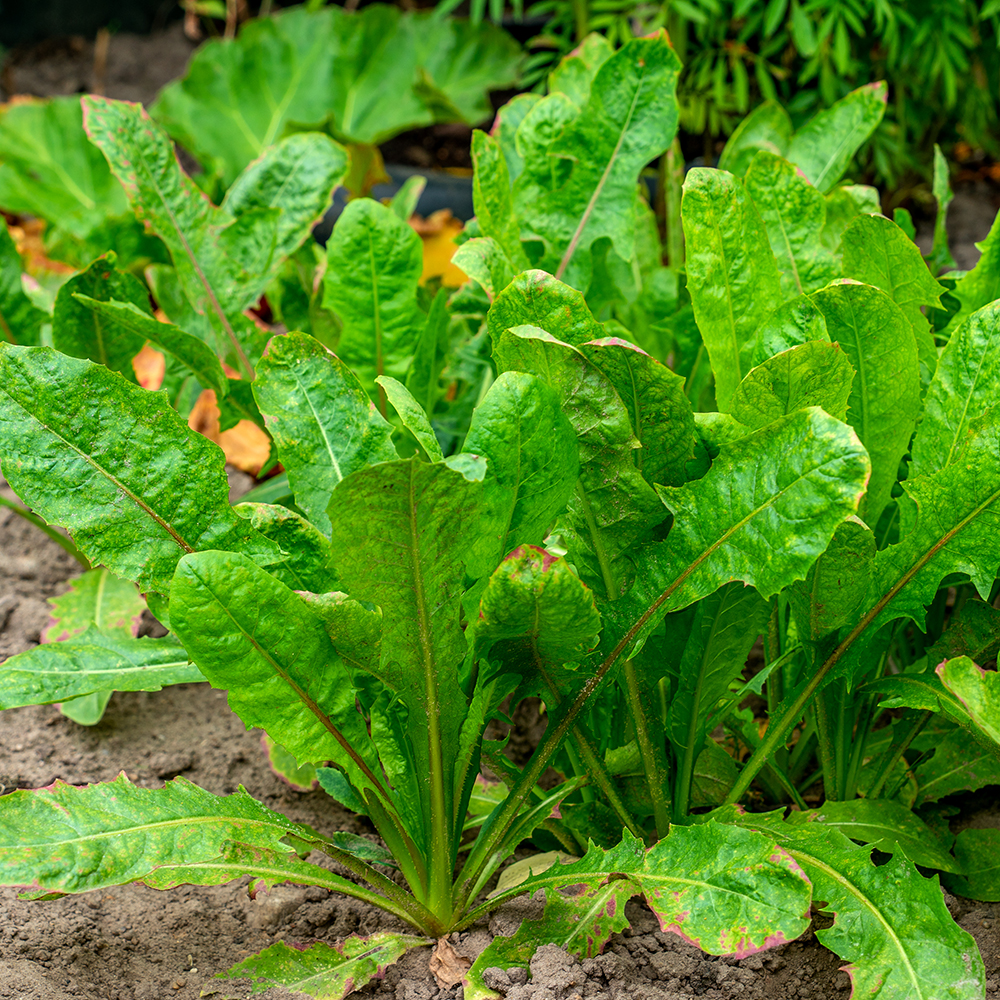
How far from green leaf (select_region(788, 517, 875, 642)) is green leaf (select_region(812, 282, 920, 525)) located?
166 millimetres

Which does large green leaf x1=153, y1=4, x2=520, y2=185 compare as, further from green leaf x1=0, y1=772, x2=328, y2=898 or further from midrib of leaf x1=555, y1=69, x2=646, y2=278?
green leaf x1=0, y1=772, x2=328, y2=898

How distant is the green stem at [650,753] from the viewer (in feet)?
3.44

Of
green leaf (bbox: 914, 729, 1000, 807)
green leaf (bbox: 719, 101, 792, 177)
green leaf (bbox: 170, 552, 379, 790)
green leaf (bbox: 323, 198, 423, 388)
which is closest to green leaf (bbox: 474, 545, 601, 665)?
green leaf (bbox: 170, 552, 379, 790)

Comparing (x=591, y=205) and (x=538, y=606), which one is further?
(x=591, y=205)

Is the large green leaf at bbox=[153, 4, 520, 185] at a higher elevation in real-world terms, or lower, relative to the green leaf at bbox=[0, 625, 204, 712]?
higher

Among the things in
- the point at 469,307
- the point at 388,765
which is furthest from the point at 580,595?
the point at 469,307

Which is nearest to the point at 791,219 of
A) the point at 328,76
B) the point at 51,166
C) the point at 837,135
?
the point at 837,135

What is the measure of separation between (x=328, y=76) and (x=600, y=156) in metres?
1.76

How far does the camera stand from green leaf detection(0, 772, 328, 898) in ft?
2.89

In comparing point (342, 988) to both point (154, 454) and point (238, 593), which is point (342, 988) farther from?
point (154, 454)

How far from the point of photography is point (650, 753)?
106 cm

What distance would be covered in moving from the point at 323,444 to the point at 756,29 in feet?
6.67

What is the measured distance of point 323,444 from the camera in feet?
3.51

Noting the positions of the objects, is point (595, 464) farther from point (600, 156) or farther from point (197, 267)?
point (197, 267)
